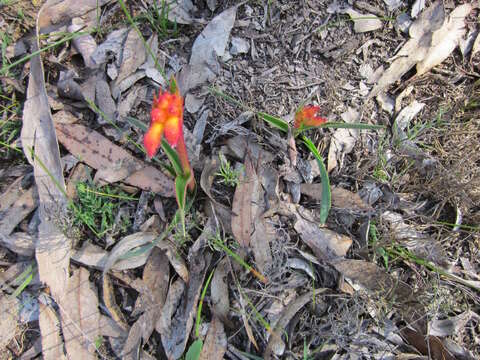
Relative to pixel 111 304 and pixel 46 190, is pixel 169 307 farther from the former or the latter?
pixel 46 190

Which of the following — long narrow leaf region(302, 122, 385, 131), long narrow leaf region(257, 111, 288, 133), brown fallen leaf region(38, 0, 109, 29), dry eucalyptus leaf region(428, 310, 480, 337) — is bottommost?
dry eucalyptus leaf region(428, 310, 480, 337)

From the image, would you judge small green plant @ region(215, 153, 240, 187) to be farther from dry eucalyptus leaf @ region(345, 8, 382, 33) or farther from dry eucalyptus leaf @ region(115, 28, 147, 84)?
dry eucalyptus leaf @ region(345, 8, 382, 33)

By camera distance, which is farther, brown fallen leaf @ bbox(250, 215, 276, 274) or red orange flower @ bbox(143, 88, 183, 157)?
brown fallen leaf @ bbox(250, 215, 276, 274)

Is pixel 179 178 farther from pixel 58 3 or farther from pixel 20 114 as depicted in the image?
pixel 58 3

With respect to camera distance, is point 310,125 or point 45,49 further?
point 45,49

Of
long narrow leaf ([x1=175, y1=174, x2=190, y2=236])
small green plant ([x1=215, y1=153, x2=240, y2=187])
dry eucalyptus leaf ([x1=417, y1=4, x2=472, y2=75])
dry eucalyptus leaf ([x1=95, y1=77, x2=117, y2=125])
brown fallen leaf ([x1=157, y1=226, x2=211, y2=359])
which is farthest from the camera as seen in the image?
dry eucalyptus leaf ([x1=417, y1=4, x2=472, y2=75])

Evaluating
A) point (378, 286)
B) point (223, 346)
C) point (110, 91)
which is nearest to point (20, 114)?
point (110, 91)

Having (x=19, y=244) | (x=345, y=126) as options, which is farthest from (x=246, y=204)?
(x=19, y=244)

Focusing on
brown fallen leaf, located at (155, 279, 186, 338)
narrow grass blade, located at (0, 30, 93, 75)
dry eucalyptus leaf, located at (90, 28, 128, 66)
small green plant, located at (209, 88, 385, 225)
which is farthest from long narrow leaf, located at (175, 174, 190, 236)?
narrow grass blade, located at (0, 30, 93, 75)
